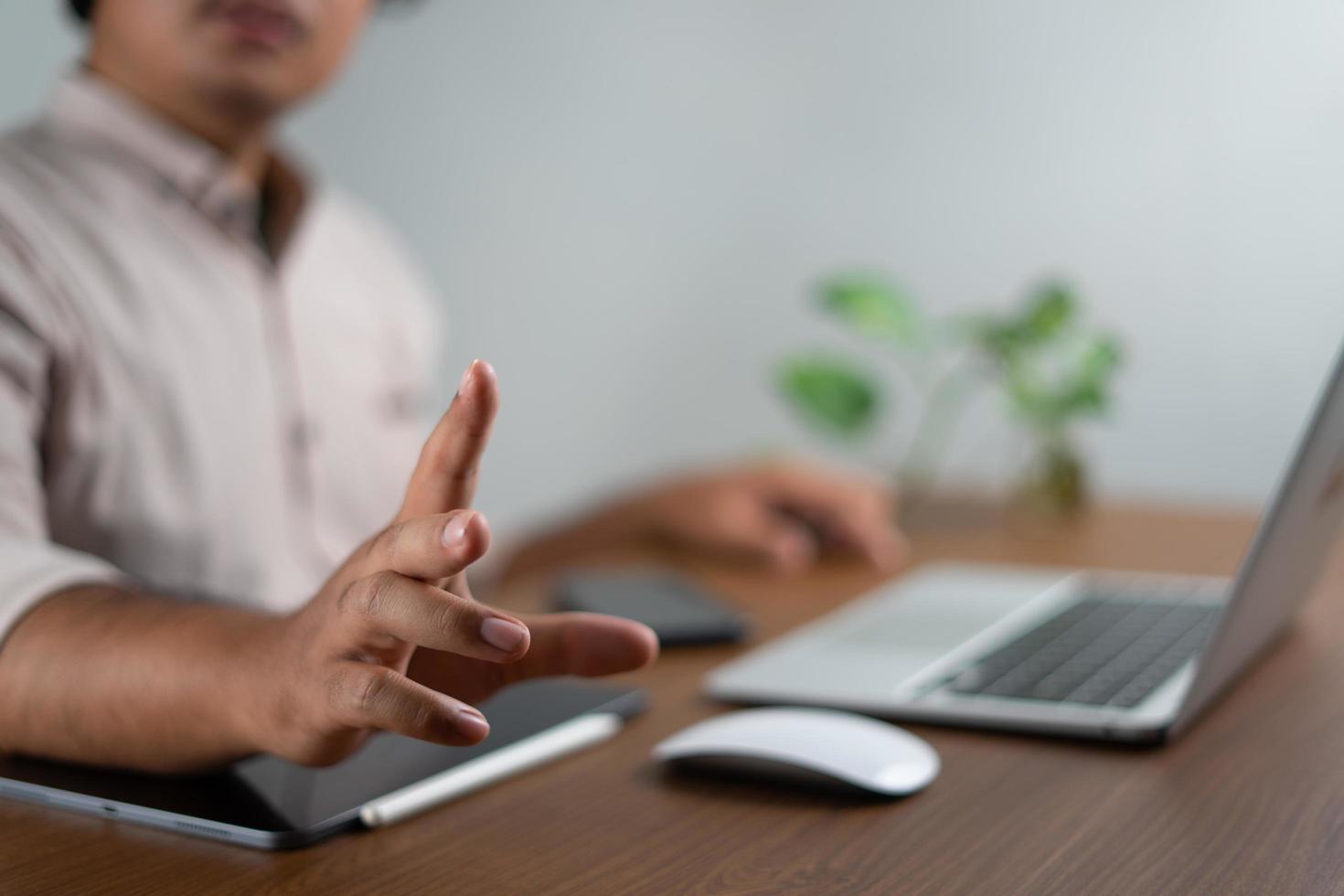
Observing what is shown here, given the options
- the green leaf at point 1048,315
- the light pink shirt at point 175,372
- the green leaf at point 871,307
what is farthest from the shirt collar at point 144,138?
the green leaf at point 1048,315

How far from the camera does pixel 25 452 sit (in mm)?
710

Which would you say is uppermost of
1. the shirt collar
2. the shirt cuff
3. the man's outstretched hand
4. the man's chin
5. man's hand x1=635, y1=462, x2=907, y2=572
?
the man's chin

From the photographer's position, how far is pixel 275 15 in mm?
923

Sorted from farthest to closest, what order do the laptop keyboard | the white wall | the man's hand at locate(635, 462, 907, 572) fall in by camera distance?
the white wall → the man's hand at locate(635, 462, 907, 572) → the laptop keyboard

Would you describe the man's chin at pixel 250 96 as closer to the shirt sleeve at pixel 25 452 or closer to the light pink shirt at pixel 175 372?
the light pink shirt at pixel 175 372

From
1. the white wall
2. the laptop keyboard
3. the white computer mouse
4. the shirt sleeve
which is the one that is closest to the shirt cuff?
the shirt sleeve

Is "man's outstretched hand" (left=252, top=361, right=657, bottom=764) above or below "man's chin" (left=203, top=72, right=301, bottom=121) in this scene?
below

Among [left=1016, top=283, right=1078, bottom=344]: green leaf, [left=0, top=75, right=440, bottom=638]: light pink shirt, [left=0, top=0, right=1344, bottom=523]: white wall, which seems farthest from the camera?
[left=0, top=0, right=1344, bottom=523]: white wall

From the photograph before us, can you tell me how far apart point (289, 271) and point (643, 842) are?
761mm

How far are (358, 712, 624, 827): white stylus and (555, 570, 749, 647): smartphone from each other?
17 cm

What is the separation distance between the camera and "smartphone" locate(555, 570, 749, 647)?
2.75ft

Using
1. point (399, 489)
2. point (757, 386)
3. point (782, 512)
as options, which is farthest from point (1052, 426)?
point (757, 386)

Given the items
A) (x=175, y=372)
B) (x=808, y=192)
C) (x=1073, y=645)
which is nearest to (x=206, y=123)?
(x=175, y=372)

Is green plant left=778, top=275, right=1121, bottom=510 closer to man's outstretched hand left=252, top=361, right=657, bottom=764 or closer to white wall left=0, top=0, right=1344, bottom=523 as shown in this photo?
white wall left=0, top=0, right=1344, bottom=523
